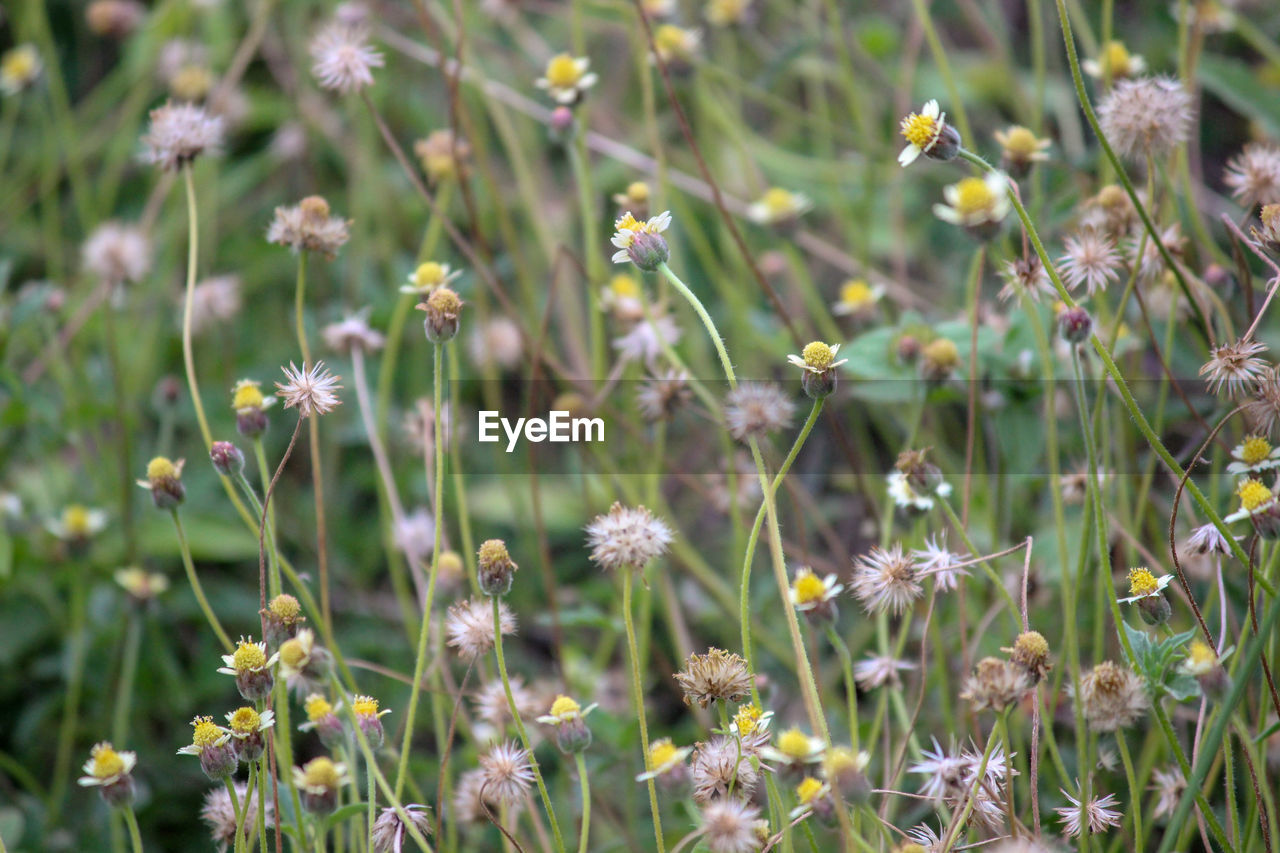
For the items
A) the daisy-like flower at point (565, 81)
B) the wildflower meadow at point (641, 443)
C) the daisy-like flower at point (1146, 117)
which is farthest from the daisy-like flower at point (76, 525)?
the daisy-like flower at point (1146, 117)

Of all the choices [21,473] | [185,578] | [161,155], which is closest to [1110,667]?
[161,155]

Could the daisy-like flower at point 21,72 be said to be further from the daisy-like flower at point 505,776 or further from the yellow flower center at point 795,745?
the yellow flower center at point 795,745

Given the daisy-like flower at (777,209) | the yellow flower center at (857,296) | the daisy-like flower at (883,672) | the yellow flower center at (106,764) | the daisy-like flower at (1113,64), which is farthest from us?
the daisy-like flower at (777,209)

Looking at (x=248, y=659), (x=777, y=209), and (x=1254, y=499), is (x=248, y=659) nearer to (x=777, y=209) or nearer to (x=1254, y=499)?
(x=1254, y=499)

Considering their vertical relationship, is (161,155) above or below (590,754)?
above

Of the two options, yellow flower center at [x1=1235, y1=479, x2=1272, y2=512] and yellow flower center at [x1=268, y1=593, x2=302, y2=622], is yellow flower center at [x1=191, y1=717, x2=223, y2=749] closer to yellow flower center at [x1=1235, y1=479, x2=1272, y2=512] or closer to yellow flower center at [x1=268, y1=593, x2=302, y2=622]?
yellow flower center at [x1=268, y1=593, x2=302, y2=622]

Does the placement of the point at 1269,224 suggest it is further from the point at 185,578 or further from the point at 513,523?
the point at 185,578

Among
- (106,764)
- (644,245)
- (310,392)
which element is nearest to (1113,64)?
(644,245)
